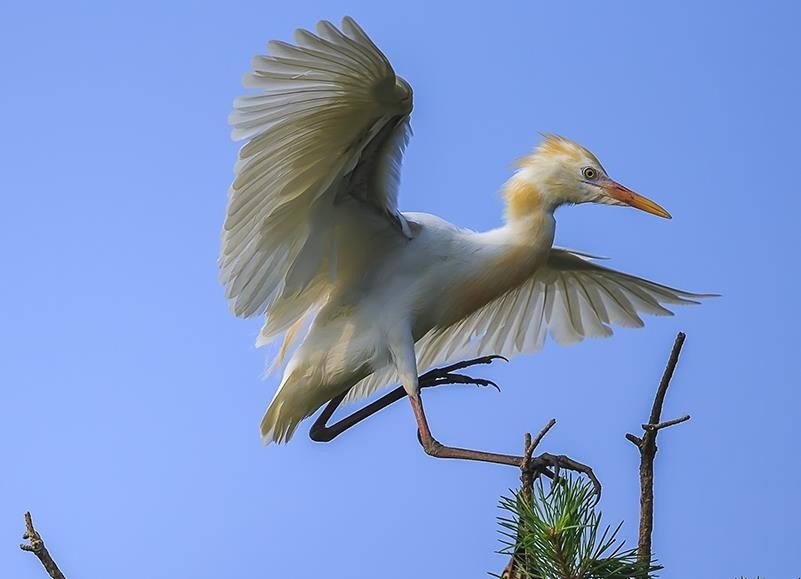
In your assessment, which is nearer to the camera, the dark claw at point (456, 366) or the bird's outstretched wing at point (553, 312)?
the dark claw at point (456, 366)

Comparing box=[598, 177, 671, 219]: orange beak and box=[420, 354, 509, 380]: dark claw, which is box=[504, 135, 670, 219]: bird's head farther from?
box=[420, 354, 509, 380]: dark claw

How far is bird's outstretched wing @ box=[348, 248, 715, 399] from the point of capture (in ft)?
20.0

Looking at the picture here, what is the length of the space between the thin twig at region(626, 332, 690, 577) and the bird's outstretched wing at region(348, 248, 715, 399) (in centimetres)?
310

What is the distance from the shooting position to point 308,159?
4.34 m

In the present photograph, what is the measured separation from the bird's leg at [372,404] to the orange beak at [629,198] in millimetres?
1128

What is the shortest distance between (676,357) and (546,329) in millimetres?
3448

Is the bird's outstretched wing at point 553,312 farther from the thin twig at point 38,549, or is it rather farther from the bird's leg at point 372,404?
the thin twig at point 38,549

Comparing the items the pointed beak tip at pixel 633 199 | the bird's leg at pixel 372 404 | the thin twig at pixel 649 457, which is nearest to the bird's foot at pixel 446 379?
the bird's leg at pixel 372 404

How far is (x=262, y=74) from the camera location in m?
3.92

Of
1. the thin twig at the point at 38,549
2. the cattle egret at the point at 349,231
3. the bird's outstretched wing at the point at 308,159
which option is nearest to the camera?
the thin twig at the point at 38,549

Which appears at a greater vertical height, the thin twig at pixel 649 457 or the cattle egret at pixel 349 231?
the cattle egret at pixel 349 231

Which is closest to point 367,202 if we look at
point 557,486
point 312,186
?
point 312,186

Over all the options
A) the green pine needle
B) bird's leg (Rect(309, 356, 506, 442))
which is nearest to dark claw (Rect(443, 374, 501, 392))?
bird's leg (Rect(309, 356, 506, 442))

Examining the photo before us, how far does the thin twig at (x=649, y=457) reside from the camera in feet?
9.51
